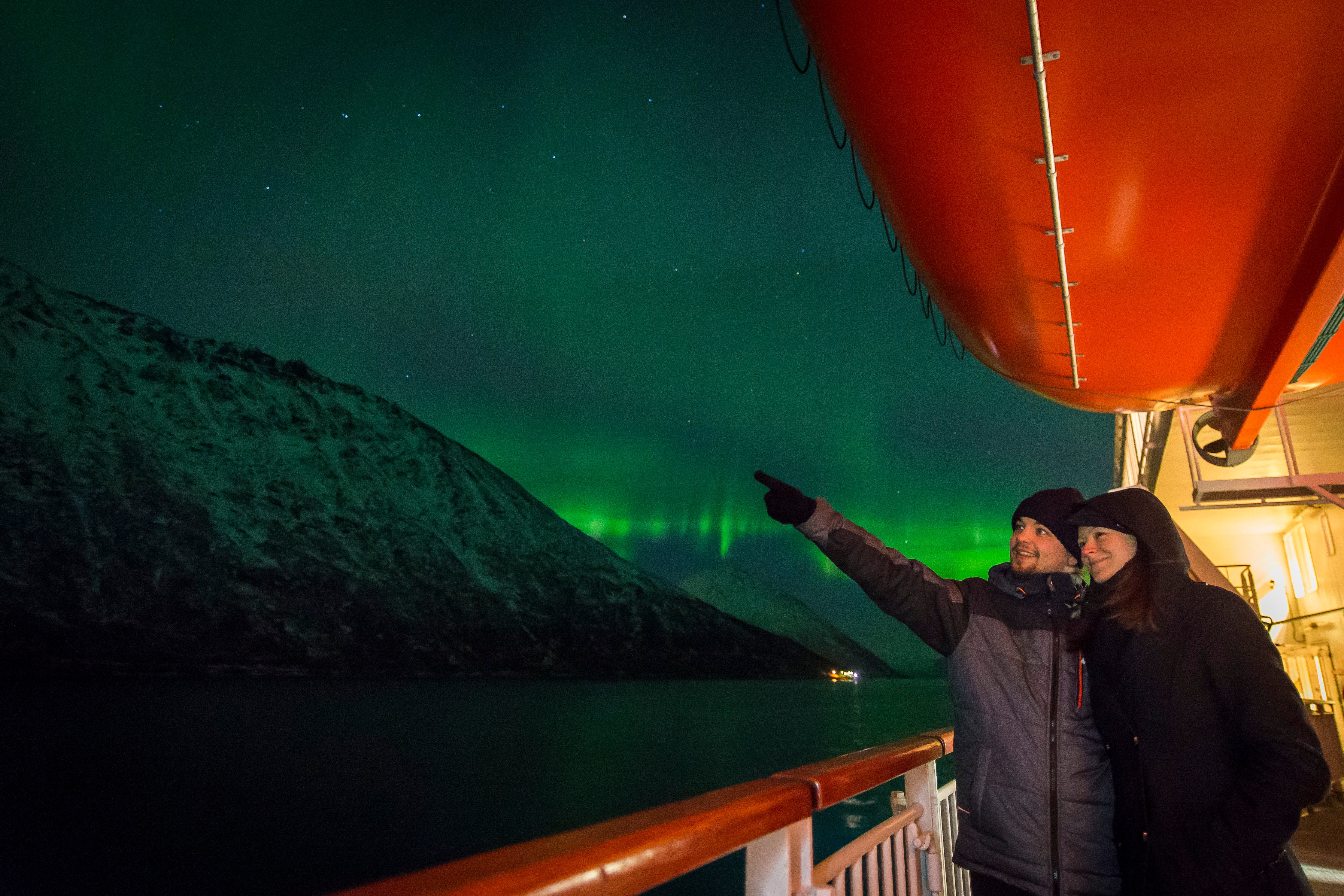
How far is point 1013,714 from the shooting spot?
5.31 feet

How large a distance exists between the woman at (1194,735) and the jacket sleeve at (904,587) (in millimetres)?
282

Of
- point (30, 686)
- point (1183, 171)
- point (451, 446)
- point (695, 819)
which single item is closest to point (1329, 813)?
point (1183, 171)

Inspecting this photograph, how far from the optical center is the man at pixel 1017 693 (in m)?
1.53

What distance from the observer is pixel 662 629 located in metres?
140

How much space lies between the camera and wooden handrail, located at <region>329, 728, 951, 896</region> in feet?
1.93

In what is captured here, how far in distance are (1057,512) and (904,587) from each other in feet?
1.43

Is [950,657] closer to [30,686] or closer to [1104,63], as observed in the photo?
[1104,63]

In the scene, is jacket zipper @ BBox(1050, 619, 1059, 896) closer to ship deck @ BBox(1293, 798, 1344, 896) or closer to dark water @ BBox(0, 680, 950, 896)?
dark water @ BBox(0, 680, 950, 896)

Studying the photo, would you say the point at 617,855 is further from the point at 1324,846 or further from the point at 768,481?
the point at 1324,846

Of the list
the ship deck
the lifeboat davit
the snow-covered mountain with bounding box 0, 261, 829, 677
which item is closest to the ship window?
the ship deck

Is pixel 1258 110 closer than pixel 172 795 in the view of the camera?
Yes

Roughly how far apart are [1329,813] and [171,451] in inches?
4728

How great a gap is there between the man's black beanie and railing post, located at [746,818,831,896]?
1013 mm

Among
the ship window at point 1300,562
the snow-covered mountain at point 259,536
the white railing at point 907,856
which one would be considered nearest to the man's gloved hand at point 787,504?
the white railing at point 907,856
